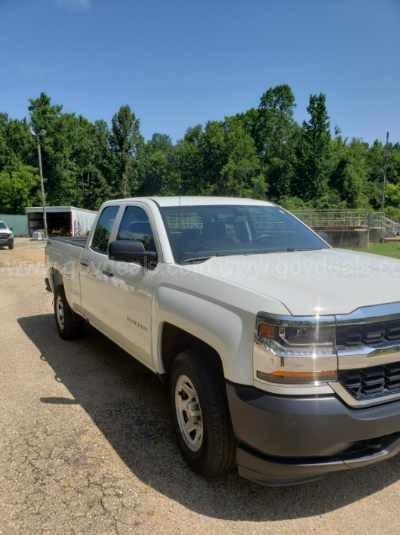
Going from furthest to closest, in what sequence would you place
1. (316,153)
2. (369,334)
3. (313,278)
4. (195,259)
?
(316,153), (195,259), (313,278), (369,334)

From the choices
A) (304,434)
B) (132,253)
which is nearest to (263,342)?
(304,434)

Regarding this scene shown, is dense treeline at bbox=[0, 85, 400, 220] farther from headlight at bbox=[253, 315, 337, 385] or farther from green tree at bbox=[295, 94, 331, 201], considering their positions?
headlight at bbox=[253, 315, 337, 385]

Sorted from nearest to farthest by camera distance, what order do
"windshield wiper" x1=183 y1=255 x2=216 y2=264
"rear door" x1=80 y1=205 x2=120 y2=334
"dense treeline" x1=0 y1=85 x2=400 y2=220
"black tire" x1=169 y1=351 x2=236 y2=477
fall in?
"black tire" x1=169 y1=351 x2=236 y2=477 < "windshield wiper" x1=183 y1=255 x2=216 y2=264 < "rear door" x1=80 y1=205 x2=120 y2=334 < "dense treeline" x1=0 y1=85 x2=400 y2=220

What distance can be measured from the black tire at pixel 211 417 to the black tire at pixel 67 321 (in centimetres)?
350

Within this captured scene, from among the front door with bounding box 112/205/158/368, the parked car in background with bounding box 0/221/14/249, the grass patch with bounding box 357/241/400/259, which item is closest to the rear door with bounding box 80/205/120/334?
the front door with bounding box 112/205/158/368

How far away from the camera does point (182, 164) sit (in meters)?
66.6

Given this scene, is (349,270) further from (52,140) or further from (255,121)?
(255,121)

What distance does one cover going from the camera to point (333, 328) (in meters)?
2.28

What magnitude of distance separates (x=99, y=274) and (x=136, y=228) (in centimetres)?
80

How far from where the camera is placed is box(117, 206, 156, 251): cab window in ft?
12.4

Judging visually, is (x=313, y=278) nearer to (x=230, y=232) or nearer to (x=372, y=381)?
(x=372, y=381)

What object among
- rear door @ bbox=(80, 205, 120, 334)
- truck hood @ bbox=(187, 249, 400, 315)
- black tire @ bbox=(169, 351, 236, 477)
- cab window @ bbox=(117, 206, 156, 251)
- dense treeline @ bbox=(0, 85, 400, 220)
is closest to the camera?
truck hood @ bbox=(187, 249, 400, 315)

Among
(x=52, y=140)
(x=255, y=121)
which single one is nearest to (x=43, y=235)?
(x=52, y=140)

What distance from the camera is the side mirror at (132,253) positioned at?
3.37m
